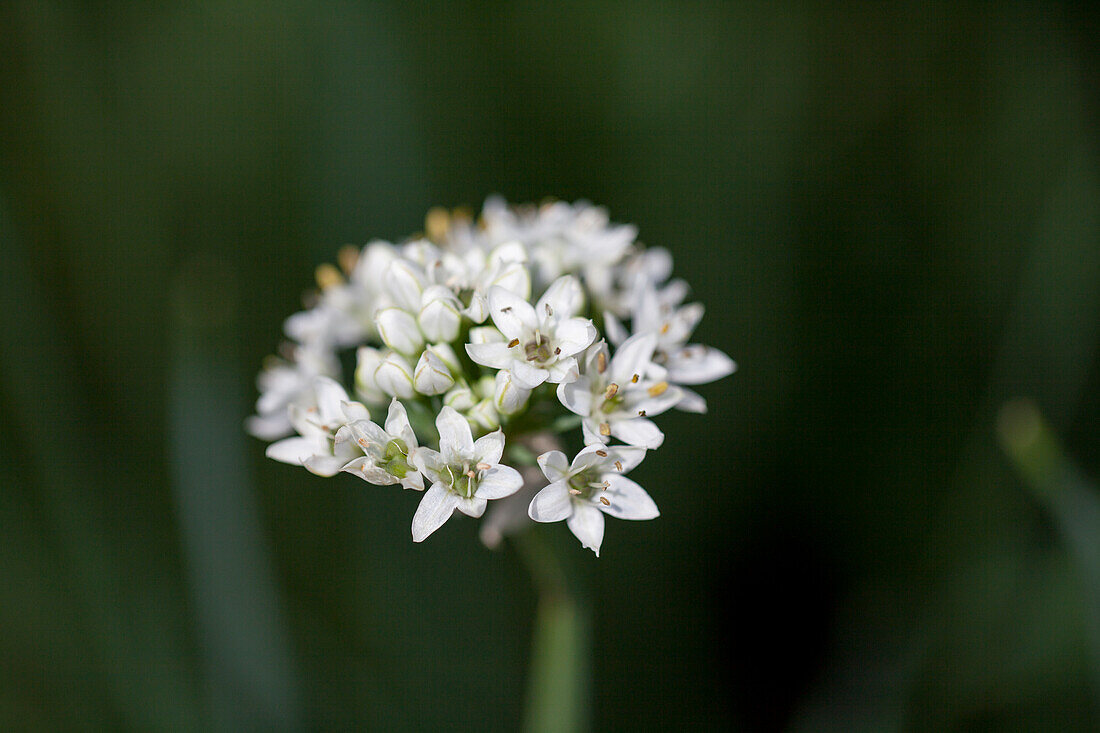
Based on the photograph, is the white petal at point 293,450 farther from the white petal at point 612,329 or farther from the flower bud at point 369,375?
the white petal at point 612,329

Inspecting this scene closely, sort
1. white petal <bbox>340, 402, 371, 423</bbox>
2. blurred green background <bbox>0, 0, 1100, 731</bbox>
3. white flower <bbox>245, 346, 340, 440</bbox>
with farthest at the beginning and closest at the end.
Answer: blurred green background <bbox>0, 0, 1100, 731</bbox> < white flower <bbox>245, 346, 340, 440</bbox> < white petal <bbox>340, 402, 371, 423</bbox>

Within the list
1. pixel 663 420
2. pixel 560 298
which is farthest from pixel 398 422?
pixel 663 420

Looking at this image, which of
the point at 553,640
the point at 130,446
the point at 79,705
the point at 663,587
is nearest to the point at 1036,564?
the point at 663,587

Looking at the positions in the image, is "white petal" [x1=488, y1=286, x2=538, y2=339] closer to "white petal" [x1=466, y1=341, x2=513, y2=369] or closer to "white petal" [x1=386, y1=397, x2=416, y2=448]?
"white petal" [x1=466, y1=341, x2=513, y2=369]

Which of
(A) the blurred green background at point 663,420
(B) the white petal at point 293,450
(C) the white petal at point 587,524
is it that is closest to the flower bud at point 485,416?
(C) the white petal at point 587,524

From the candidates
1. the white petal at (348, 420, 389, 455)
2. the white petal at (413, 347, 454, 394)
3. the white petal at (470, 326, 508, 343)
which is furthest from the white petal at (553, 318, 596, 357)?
the white petal at (348, 420, 389, 455)

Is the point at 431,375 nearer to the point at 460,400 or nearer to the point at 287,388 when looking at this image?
the point at 460,400

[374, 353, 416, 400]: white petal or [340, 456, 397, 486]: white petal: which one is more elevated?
[374, 353, 416, 400]: white petal

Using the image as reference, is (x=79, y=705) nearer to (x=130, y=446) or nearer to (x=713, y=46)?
(x=130, y=446)
